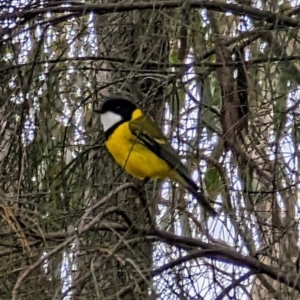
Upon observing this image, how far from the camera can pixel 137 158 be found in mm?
3051

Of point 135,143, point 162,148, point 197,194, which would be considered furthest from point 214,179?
point 135,143

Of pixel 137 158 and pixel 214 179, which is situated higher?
pixel 137 158

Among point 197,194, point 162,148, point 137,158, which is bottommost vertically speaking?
point 197,194

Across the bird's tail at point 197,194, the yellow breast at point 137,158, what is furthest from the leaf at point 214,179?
the yellow breast at point 137,158

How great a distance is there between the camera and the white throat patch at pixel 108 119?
2.88 m

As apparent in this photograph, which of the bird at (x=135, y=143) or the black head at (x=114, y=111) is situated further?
the black head at (x=114, y=111)

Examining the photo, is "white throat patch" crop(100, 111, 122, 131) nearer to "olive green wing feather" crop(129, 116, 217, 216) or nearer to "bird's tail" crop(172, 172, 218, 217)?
"olive green wing feather" crop(129, 116, 217, 216)

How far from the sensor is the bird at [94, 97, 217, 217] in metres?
2.67

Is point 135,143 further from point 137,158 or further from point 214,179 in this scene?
point 214,179

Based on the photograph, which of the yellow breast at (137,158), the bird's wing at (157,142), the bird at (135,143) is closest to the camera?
the bird's wing at (157,142)

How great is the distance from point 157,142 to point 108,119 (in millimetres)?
189

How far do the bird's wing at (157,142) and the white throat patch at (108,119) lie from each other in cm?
6

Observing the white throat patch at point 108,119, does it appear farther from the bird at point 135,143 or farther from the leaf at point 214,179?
the leaf at point 214,179

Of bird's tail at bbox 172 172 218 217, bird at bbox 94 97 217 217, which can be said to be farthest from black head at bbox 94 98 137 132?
bird's tail at bbox 172 172 218 217
